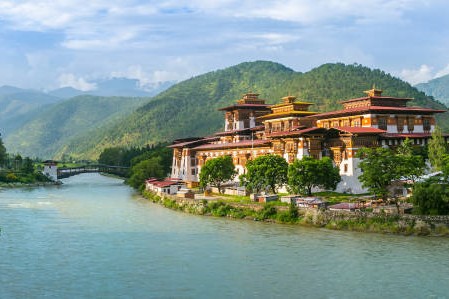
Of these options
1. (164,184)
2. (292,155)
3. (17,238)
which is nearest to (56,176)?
(164,184)

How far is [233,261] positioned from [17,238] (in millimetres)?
20553

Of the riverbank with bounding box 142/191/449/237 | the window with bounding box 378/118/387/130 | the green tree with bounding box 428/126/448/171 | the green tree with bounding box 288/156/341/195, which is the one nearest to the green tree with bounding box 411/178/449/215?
the riverbank with bounding box 142/191/449/237

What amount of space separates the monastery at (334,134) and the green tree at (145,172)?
35.6ft

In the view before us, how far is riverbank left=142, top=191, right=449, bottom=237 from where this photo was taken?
50.8m

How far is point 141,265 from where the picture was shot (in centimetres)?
4206

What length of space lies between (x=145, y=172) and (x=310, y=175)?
5577 cm

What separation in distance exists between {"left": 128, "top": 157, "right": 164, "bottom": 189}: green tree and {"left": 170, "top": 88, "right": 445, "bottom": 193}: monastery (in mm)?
10838

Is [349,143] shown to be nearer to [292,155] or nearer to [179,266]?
[292,155]

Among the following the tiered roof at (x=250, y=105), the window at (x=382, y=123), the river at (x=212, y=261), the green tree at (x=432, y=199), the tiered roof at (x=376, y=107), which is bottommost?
the river at (x=212, y=261)

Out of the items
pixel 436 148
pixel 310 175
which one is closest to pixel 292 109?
pixel 436 148

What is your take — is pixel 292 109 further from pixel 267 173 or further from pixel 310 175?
pixel 310 175

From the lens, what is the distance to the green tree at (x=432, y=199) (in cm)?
5184

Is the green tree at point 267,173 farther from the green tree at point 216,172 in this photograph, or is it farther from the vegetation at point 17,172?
the vegetation at point 17,172

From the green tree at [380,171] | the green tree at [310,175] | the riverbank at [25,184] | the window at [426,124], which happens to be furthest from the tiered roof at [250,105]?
the green tree at [380,171]
